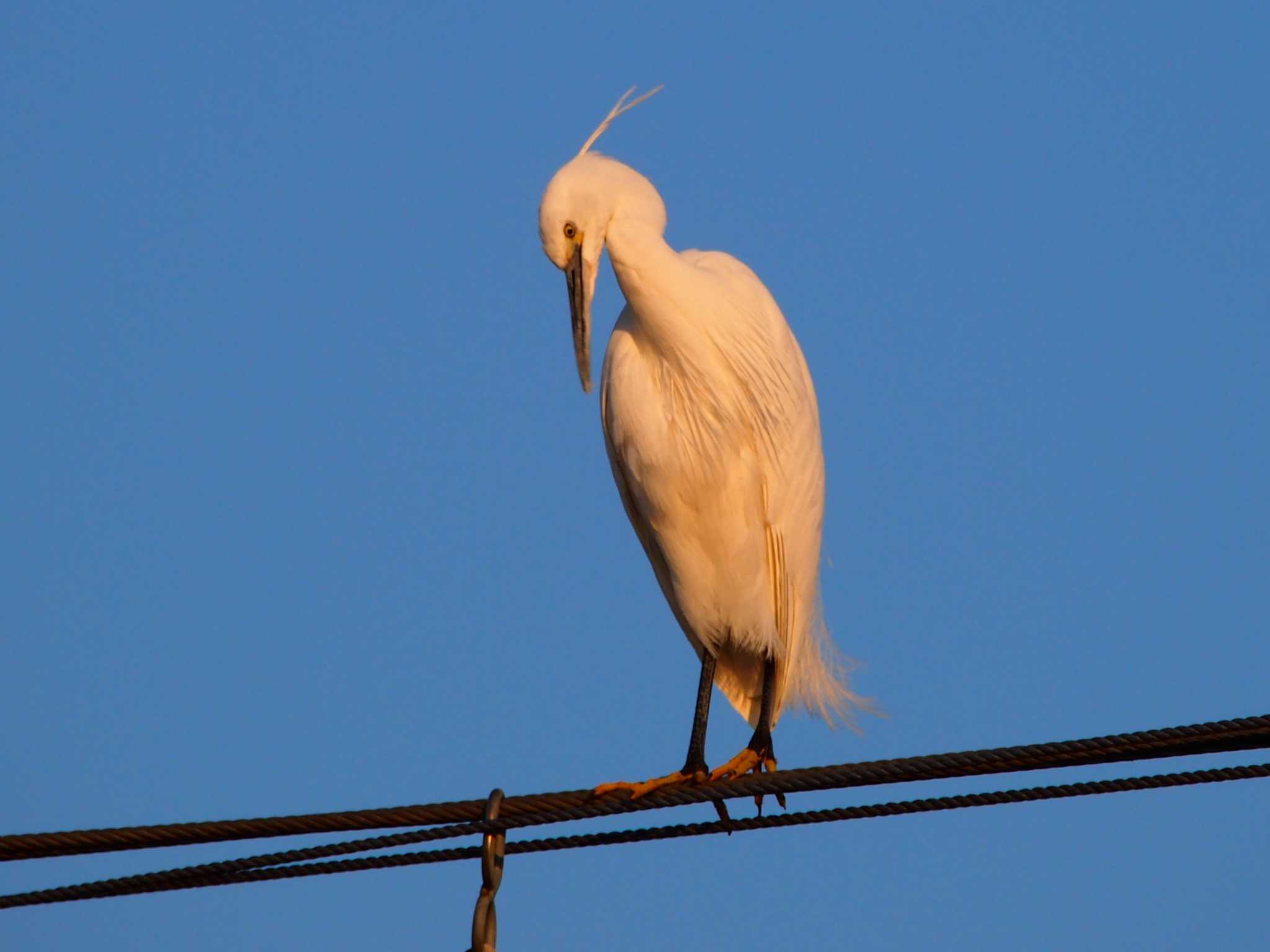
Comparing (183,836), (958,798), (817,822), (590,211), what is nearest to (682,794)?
(817,822)

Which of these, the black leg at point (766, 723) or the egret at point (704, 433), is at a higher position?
the egret at point (704, 433)

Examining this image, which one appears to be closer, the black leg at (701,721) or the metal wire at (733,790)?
the metal wire at (733,790)

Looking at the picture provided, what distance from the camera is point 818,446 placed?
17.5ft

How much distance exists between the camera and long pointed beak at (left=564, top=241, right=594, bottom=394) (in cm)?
494

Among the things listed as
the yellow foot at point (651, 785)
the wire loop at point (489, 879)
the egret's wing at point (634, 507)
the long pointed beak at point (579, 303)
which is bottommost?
the wire loop at point (489, 879)

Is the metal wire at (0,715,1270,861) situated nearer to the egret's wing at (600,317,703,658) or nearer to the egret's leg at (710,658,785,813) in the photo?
the egret's leg at (710,658,785,813)

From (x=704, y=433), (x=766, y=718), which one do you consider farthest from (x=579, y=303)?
(x=766, y=718)

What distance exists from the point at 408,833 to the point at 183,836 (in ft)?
1.32

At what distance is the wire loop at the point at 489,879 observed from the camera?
3188 mm

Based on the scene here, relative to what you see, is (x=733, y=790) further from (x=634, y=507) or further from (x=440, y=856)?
(x=634, y=507)

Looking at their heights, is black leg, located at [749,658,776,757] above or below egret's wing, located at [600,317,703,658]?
below

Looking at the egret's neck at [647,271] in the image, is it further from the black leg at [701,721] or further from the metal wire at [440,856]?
the metal wire at [440,856]

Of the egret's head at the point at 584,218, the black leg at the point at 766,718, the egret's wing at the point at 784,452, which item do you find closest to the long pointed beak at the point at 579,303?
the egret's head at the point at 584,218

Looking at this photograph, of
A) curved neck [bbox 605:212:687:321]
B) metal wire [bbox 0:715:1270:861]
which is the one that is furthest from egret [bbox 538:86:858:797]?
metal wire [bbox 0:715:1270:861]
